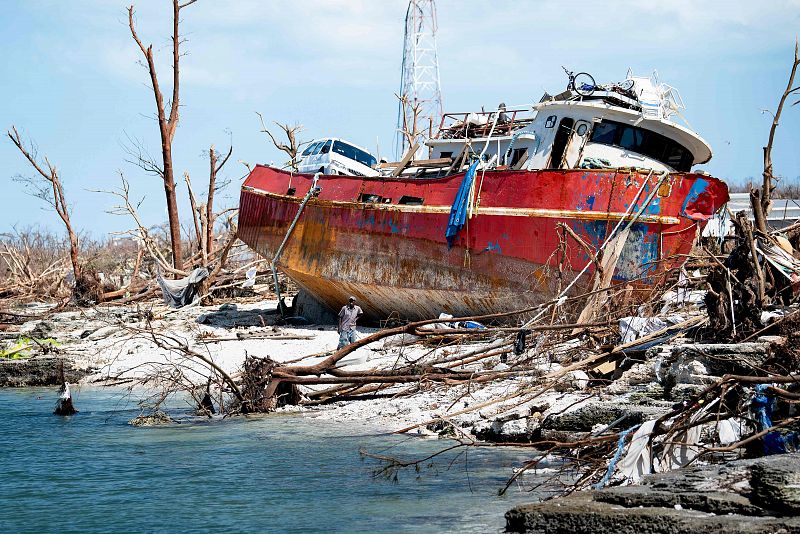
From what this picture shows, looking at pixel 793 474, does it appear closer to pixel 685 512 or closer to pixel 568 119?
pixel 685 512

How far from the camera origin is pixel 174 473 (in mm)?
8078

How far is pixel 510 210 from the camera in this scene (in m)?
14.6

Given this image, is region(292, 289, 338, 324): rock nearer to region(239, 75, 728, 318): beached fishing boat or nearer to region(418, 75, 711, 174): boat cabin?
region(239, 75, 728, 318): beached fishing boat

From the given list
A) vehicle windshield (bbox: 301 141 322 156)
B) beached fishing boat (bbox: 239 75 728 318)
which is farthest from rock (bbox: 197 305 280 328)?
vehicle windshield (bbox: 301 141 322 156)

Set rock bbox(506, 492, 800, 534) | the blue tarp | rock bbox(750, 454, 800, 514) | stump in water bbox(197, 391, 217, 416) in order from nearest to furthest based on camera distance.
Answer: rock bbox(506, 492, 800, 534) → rock bbox(750, 454, 800, 514) → stump in water bbox(197, 391, 217, 416) → the blue tarp

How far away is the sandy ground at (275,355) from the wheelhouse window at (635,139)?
5.29 m

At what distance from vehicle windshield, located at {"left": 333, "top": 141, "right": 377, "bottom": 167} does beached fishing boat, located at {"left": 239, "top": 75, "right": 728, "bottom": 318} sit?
5.61 ft

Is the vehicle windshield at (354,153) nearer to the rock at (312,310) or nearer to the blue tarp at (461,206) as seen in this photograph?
the rock at (312,310)

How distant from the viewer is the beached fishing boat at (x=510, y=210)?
13.6m

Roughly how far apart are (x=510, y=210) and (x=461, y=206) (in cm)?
92

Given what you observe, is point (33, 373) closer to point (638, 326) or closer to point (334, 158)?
point (334, 158)

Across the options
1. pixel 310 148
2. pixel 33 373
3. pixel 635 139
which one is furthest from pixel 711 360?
pixel 310 148

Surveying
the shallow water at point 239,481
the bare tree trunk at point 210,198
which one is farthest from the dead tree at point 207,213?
the shallow water at point 239,481

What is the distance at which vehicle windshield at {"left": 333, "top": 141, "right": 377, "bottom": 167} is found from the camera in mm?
20531
